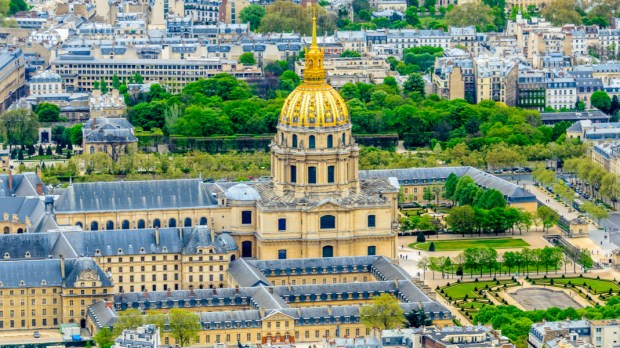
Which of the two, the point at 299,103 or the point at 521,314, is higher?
the point at 299,103

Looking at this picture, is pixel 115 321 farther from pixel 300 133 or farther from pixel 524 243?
pixel 524 243

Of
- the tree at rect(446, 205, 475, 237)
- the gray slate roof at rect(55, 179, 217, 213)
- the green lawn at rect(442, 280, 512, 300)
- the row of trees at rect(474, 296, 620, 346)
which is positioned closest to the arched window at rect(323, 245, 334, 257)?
the green lawn at rect(442, 280, 512, 300)

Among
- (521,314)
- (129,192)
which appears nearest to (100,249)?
(129,192)

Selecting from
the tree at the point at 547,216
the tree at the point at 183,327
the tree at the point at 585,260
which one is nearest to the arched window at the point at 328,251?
the tree at the point at 585,260

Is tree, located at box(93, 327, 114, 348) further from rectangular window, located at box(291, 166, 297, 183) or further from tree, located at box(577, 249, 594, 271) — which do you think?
tree, located at box(577, 249, 594, 271)

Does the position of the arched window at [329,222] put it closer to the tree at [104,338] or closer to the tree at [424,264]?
the tree at [424,264]
